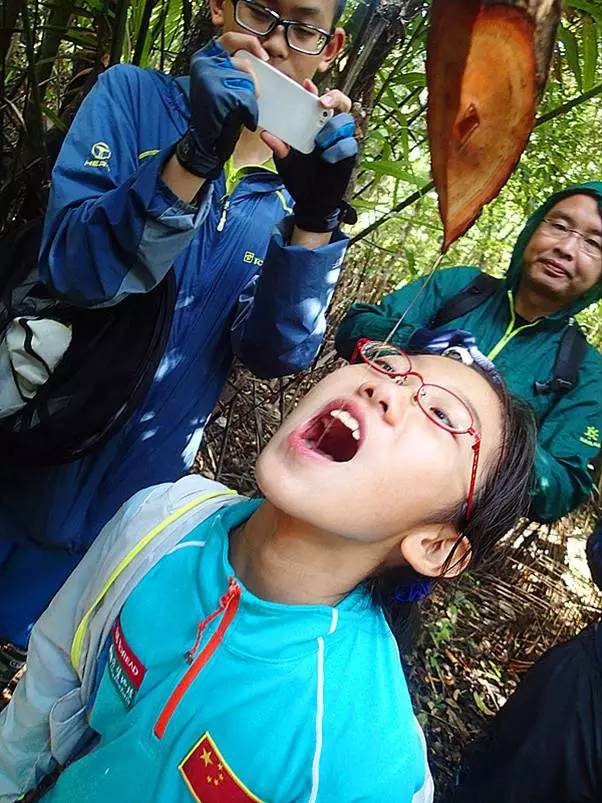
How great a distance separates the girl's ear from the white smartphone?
61cm

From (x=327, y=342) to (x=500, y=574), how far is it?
142cm

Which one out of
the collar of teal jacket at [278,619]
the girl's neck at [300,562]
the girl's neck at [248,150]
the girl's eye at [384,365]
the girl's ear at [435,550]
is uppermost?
the girl's neck at [248,150]

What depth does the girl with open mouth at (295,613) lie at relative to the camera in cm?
76

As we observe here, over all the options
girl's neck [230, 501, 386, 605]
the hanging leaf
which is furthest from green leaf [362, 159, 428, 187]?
the hanging leaf

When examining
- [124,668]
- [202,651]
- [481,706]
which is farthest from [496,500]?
[481,706]

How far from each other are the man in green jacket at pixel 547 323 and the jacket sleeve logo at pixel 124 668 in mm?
903

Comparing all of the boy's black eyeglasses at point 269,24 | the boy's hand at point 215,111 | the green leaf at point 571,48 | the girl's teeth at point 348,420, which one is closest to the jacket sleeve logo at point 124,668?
the girl's teeth at point 348,420

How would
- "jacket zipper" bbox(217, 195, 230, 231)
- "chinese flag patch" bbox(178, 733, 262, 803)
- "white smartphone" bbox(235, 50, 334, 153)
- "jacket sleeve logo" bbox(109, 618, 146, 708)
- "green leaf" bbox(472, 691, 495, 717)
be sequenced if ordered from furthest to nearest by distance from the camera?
"green leaf" bbox(472, 691, 495, 717)
"jacket zipper" bbox(217, 195, 230, 231)
"white smartphone" bbox(235, 50, 334, 153)
"jacket sleeve logo" bbox(109, 618, 146, 708)
"chinese flag patch" bbox(178, 733, 262, 803)

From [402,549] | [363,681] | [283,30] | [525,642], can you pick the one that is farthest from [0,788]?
[525,642]

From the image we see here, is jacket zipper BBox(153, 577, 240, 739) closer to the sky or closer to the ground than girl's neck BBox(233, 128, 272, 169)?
closer to the ground

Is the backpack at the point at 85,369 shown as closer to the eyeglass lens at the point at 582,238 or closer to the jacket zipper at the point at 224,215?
the jacket zipper at the point at 224,215

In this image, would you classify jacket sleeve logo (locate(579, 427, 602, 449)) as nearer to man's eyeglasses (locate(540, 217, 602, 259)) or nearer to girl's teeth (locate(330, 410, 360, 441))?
man's eyeglasses (locate(540, 217, 602, 259))

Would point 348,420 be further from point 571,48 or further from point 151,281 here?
point 571,48

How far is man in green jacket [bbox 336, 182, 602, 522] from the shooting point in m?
1.53
